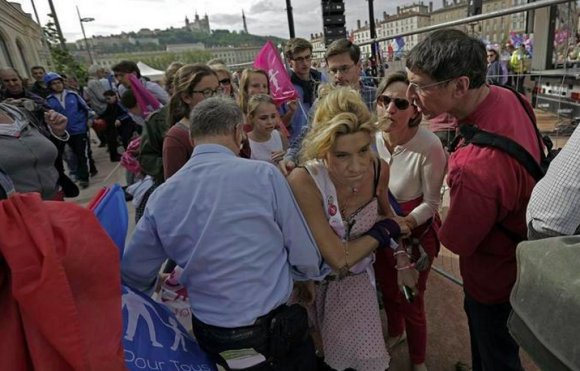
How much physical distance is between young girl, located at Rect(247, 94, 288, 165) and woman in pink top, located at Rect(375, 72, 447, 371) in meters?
0.95

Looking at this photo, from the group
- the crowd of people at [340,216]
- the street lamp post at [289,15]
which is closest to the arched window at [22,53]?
the street lamp post at [289,15]

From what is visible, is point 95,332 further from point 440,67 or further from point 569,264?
point 440,67

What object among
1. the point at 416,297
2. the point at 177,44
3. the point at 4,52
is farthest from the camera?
the point at 177,44

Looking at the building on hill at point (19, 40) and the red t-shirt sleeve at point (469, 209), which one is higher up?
the building on hill at point (19, 40)

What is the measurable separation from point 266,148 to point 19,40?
24821 mm

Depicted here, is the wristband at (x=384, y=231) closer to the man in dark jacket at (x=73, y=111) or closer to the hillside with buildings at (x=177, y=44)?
the man in dark jacket at (x=73, y=111)

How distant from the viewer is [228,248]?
4.43ft

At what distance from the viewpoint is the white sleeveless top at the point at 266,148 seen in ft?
9.31

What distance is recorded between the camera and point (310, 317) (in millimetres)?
1975

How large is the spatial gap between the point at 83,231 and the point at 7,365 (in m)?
0.32

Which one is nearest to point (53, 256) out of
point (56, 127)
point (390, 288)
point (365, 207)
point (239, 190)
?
point (239, 190)

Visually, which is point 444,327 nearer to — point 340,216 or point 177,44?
point 340,216

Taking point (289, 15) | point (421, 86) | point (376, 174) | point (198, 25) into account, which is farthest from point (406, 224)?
point (198, 25)

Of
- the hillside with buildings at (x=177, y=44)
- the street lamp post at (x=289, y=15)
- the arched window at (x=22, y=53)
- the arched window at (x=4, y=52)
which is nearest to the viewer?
the street lamp post at (x=289, y=15)
